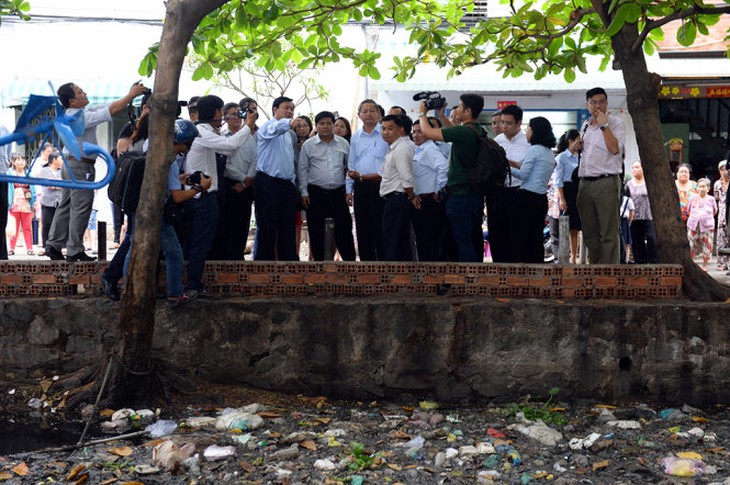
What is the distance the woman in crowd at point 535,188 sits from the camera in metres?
8.86

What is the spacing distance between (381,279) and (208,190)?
158 cm

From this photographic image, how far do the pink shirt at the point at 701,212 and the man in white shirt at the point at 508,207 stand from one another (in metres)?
5.80

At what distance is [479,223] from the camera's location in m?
8.78

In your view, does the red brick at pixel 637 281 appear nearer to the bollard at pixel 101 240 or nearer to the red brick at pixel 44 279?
the red brick at pixel 44 279

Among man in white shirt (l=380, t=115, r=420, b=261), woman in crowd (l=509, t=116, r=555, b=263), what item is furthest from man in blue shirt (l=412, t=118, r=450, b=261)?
woman in crowd (l=509, t=116, r=555, b=263)

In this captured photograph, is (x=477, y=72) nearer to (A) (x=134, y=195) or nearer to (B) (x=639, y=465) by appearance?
(A) (x=134, y=195)

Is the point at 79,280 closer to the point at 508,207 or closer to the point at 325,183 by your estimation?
the point at 325,183

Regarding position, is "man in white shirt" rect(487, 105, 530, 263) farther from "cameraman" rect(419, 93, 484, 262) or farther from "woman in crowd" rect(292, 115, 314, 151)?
"woman in crowd" rect(292, 115, 314, 151)

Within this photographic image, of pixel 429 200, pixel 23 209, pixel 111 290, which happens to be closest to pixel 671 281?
pixel 429 200

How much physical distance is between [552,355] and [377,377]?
4.51ft

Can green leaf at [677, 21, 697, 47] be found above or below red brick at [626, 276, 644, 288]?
above

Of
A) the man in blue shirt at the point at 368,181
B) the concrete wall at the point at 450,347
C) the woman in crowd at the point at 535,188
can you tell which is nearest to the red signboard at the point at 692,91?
the woman in crowd at the point at 535,188

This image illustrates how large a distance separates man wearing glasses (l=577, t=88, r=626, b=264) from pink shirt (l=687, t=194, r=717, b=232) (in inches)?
224

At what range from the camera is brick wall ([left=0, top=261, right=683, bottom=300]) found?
7.75 meters
